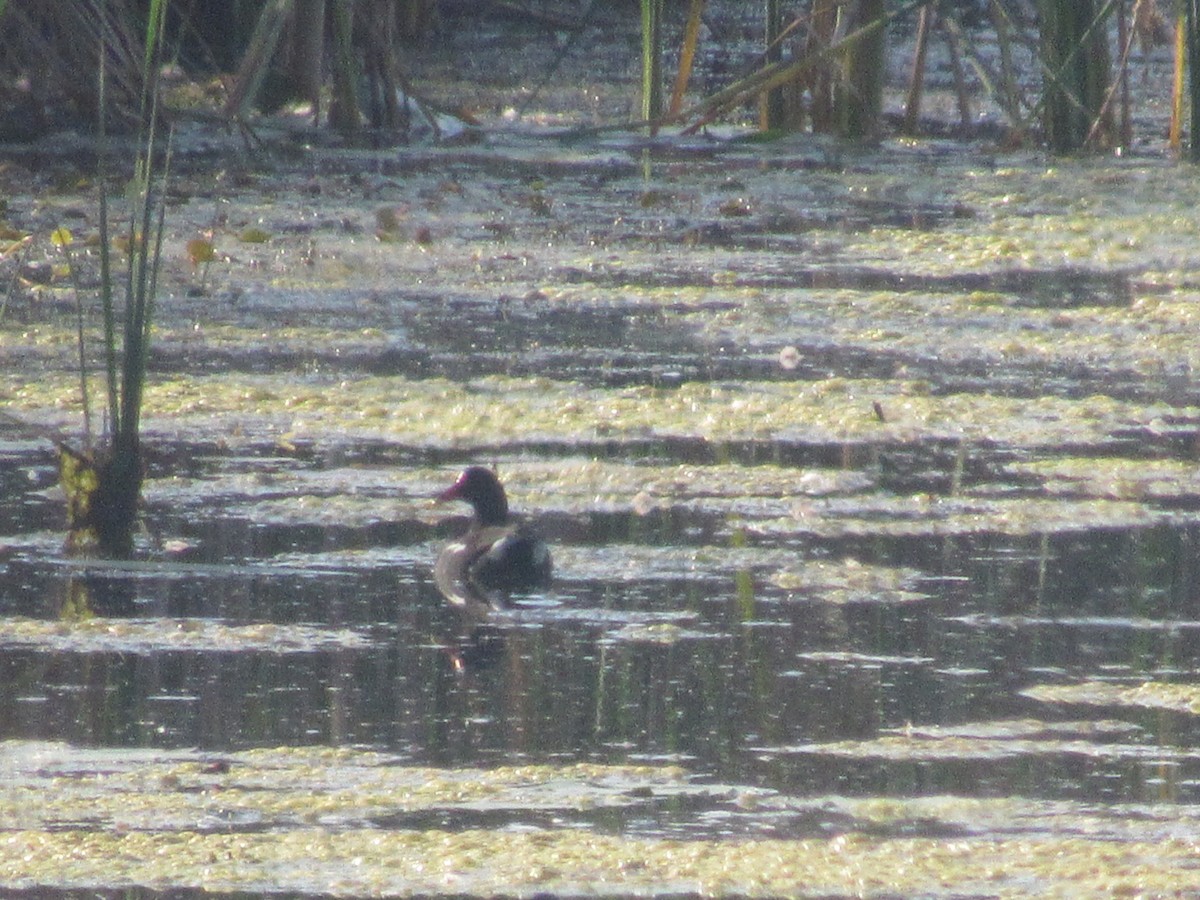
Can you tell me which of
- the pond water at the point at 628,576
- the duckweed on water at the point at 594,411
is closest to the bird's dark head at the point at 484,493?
the pond water at the point at 628,576

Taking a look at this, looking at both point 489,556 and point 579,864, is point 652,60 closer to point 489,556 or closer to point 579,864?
point 489,556

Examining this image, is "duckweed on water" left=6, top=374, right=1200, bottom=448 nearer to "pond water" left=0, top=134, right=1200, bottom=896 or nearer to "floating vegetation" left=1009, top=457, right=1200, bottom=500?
"pond water" left=0, top=134, right=1200, bottom=896

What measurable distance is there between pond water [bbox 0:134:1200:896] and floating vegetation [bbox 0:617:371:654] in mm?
11

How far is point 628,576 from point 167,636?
91 cm

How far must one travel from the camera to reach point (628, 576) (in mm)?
4648

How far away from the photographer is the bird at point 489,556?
452cm

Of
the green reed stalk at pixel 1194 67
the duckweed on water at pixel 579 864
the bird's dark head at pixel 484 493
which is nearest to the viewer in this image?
the duckweed on water at pixel 579 864

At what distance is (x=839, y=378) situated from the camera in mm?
6395

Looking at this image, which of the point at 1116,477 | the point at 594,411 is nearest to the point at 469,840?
the point at 1116,477

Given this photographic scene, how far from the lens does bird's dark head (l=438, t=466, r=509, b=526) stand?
482cm

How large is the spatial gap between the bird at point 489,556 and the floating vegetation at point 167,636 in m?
0.39

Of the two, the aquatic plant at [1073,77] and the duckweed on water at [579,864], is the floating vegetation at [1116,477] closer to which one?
the duckweed on water at [579,864]

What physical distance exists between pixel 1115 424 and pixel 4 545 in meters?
2.58

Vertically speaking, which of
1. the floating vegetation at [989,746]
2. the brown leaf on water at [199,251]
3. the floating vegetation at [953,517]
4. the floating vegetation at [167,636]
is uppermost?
the brown leaf on water at [199,251]
